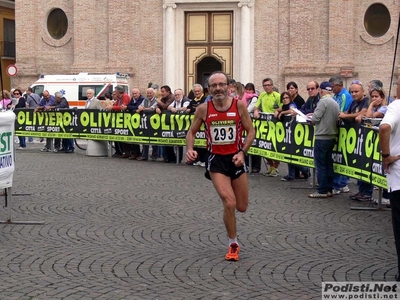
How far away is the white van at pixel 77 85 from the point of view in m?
31.1

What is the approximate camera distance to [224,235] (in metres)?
9.66

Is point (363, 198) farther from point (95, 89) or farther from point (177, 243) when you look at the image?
point (95, 89)

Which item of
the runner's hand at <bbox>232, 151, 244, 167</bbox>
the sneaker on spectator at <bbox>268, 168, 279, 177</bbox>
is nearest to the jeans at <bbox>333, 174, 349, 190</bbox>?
the sneaker on spectator at <bbox>268, 168, 279, 177</bbox>

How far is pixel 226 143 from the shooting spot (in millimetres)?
8555

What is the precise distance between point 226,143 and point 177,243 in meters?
1.46

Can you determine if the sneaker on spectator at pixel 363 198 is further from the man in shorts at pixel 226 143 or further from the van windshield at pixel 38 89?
the van windshield at pixel 38 89

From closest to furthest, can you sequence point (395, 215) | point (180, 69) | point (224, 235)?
1. point (395, 215)
2. point (224, 235)
3. point (180, 69)

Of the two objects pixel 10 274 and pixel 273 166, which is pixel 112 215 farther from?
pixel 273 166

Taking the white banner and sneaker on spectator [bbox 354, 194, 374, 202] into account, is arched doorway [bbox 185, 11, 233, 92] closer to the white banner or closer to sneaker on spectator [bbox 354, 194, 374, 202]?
sneaker on spectator [bbox 354, 194, 374, 202]

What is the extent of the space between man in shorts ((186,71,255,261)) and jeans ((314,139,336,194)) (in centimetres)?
469

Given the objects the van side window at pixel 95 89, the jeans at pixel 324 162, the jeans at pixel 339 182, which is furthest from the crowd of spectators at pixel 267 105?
the van side window at pixel 95 89

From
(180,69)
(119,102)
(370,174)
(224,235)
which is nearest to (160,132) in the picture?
A: (119,102)

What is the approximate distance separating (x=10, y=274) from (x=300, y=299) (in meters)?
2.93

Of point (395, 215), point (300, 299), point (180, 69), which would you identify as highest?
point (180, 69)
